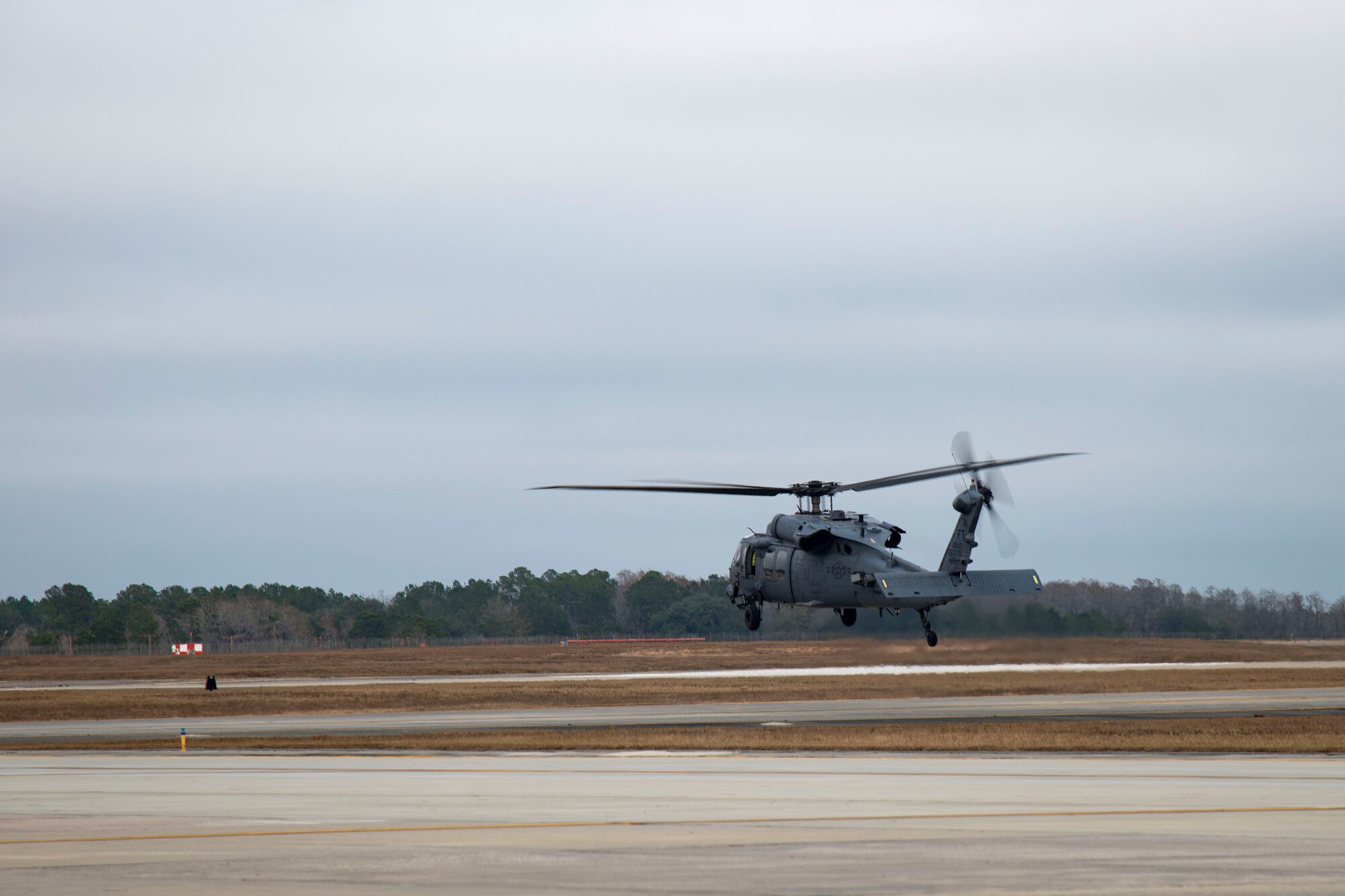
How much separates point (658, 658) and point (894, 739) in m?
97.0

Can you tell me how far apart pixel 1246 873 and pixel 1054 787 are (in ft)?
35.8

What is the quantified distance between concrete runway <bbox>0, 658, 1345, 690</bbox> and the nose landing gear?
24.9 meters

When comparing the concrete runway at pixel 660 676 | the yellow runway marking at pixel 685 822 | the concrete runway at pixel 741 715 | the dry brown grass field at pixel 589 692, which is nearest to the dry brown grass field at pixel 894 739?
the concrete runway at pixel 741 715

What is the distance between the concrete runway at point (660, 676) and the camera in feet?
301

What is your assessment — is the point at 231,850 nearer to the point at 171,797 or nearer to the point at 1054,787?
the point at 171,797

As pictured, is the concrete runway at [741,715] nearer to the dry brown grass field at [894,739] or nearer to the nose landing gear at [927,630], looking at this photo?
the nose landing gear at [927,630]

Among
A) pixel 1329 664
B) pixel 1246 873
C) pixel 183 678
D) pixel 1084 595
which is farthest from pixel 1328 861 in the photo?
pixel 183 678

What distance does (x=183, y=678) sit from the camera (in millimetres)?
111938

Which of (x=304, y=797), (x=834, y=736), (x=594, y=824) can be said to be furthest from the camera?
(x=834, y=736)

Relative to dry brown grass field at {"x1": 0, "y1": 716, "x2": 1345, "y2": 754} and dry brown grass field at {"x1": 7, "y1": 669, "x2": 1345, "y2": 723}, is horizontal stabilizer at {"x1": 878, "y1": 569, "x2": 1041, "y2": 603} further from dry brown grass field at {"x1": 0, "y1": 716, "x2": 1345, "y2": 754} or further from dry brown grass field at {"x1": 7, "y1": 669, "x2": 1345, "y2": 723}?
dry brown grass field at {"x1": 7, "y1": 669, "x2": 1345, "y2": 723}

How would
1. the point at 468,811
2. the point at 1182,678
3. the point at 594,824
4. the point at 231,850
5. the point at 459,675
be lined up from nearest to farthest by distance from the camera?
the point at 231,850
the point at 594,824
the point at 468,811
the point at 1182,678
the point at 459,675

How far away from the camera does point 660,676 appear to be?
97.2 m

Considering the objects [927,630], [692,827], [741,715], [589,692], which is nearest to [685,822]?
[692,827]

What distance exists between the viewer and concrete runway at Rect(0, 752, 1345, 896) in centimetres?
1597
